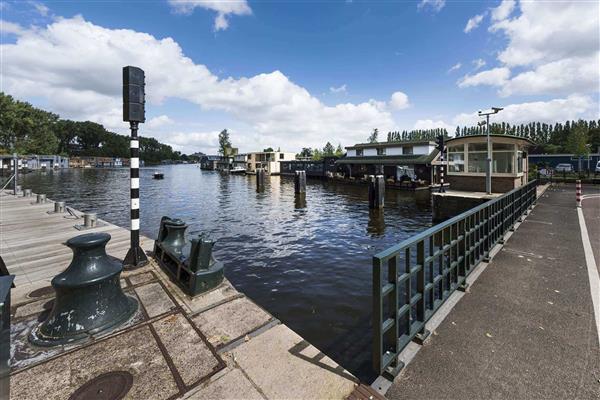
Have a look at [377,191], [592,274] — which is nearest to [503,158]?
[377,191]

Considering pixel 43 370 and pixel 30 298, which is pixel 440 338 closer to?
pixel 43 370

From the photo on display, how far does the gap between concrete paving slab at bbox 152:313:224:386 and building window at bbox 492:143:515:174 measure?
734 inches

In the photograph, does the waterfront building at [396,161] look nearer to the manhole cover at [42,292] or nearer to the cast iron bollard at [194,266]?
the cast iron bollard at [194,266]

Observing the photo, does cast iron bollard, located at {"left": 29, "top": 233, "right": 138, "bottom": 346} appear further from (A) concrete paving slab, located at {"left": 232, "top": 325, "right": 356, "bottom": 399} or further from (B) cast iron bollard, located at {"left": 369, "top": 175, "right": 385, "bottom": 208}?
(B) cast iron bollard, located at {"left": 369, "top": 175, "right": 385, "bottom": 208}

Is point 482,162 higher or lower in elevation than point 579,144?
lower

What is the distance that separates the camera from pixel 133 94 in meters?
5.38

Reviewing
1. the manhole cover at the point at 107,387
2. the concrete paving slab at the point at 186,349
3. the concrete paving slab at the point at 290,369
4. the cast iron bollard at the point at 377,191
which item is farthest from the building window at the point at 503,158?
the manhole cover at the point at 107,387

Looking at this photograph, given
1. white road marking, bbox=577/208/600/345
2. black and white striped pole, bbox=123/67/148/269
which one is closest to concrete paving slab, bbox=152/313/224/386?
black and white striped pole, bbox=123/67/148/269

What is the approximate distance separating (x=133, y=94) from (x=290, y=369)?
217 inches

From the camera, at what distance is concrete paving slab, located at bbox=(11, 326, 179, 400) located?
2586mm

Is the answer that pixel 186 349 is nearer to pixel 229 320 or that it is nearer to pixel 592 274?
pixel 229 320

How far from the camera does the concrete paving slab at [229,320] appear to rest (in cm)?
345

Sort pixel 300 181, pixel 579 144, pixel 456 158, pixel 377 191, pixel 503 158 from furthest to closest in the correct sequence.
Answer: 1. pixel 579 144
2. pixel 300 181
3. pixel 377 191
4. pixel 456 158
5. pixel 503 158

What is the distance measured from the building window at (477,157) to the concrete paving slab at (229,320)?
17.5 metres
